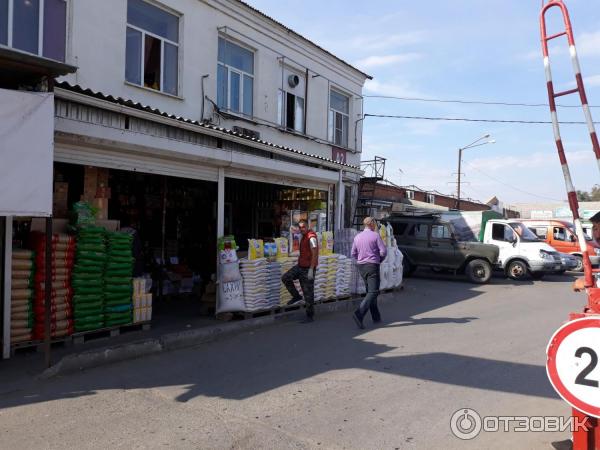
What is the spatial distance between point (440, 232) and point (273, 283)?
357 inches

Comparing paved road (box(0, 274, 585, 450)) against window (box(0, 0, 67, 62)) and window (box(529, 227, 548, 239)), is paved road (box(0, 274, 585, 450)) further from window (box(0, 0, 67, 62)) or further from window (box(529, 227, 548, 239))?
window (box(529, 227, 548, 239))

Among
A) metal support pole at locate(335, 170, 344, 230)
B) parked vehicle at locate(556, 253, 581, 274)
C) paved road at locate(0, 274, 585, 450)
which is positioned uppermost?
metal support pole at locate(335, 170, 344, 230)

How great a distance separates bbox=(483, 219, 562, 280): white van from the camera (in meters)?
15.7

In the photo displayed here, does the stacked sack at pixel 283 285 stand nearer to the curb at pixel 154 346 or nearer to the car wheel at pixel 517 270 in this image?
the curb at pixel 154 346

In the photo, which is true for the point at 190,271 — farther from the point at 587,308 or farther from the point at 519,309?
the point at 587,308

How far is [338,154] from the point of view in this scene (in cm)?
1683

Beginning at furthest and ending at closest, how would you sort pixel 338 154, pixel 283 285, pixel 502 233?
pixel 338 154 < pixel 502 233 < pixel 283 285

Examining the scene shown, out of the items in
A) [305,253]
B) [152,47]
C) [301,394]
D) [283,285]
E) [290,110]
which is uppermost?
[152,47]

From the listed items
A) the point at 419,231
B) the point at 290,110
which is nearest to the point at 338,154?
the point at 290,110

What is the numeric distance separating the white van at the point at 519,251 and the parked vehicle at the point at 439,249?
137cm

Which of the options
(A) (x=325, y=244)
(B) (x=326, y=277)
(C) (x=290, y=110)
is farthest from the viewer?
(C) (x=290, y=110)

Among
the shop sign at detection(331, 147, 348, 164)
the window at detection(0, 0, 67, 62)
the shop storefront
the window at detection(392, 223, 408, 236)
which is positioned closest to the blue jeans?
the shop storefront

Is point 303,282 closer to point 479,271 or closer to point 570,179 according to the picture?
point 570,179

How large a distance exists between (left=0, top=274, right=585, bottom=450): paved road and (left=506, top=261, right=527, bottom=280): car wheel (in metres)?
8.45
